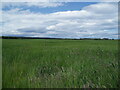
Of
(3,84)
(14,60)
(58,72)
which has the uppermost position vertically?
(14,60)

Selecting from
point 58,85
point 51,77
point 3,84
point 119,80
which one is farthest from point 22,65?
point 119,80

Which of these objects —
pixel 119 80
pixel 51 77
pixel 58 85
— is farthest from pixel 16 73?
pixel 119 80

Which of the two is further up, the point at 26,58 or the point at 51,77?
the point at 26,58

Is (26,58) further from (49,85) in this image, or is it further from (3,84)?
(49,85)

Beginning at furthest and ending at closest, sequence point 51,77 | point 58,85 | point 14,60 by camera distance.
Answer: point 14,60 < point 51,77 < point 58,85

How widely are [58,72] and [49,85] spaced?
18.5 inches

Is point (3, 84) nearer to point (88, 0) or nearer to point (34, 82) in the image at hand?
point (34, 82)

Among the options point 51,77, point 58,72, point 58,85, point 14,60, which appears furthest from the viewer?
point 14,60

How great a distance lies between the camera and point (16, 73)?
9.08 feet

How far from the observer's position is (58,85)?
2.47 m

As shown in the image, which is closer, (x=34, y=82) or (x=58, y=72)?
(x=34, y=82)

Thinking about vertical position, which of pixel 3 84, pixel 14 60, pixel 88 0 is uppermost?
pixel 88 0

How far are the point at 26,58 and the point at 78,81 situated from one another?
1742mm

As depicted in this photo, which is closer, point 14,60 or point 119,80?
point 119,80
